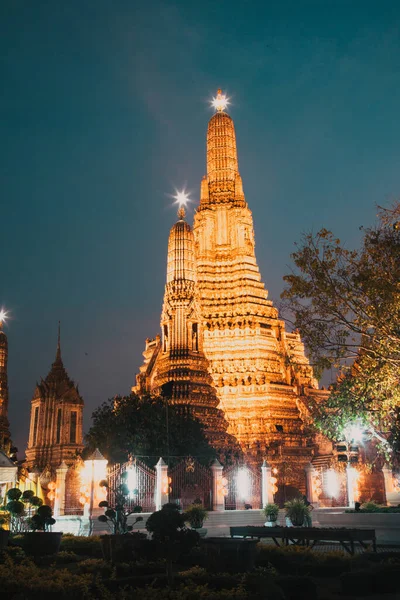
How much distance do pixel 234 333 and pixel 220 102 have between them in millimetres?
25473

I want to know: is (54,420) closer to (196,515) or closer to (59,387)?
(59,387)

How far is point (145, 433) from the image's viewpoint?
36500mm

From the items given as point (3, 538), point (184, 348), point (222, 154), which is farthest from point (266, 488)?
point (222, 154)

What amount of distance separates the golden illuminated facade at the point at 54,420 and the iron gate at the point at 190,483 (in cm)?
2123

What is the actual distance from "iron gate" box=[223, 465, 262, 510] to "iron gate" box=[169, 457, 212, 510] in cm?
117

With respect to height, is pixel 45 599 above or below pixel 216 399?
below

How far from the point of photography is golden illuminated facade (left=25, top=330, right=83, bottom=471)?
52.2 m

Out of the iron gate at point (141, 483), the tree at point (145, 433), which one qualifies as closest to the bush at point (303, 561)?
the iron gate at point (141, 483)

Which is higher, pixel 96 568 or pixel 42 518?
pixel 42 518

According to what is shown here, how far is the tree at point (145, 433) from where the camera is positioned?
35.7 meters

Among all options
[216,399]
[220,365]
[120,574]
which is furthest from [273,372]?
[120,574]

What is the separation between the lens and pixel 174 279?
160ft

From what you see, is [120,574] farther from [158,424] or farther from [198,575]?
[158,424]

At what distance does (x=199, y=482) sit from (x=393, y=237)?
55.9 ft
